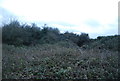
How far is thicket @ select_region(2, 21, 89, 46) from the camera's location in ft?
35.2

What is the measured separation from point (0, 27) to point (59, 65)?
653 cm

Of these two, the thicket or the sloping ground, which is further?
the thicket

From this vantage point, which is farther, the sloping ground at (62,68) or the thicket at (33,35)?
the thicket at (33,35)

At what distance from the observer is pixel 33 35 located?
41.1ft

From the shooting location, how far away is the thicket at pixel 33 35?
10723 mm

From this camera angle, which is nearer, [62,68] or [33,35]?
[62,68]

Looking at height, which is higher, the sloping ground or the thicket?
the thicket

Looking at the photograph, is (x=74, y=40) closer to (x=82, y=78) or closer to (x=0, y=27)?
(x=0, y=27)

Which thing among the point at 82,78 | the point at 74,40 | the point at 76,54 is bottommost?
Result: the point at 82,78

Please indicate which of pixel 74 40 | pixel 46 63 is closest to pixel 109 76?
pixel 46 63

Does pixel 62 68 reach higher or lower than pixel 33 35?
lower

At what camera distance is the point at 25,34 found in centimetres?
1154

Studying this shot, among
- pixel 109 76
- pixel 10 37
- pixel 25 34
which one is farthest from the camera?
pixel 25 34

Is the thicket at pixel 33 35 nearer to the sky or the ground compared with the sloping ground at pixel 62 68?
nearer to the sky
